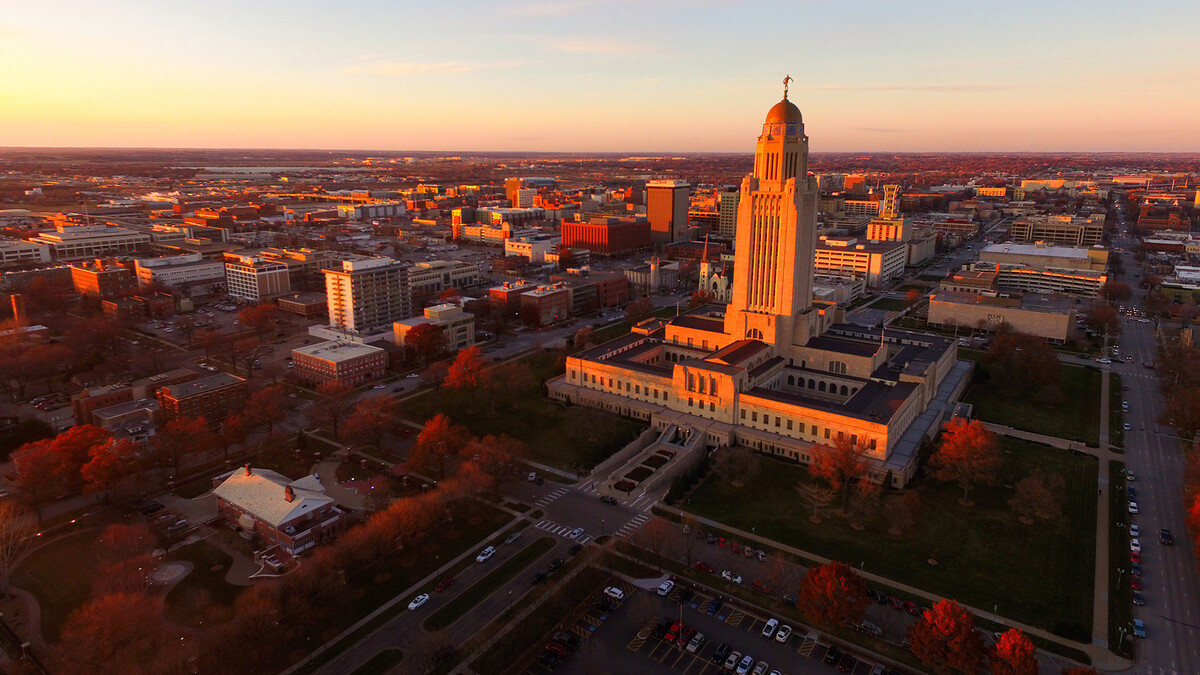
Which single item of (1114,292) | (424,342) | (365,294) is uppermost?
(365,294)

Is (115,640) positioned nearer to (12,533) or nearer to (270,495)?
(270,495)

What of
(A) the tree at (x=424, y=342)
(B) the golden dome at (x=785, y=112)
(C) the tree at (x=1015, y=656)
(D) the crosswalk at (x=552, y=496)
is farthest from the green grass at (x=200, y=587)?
(B) the golden dome at (x=785, y=112)

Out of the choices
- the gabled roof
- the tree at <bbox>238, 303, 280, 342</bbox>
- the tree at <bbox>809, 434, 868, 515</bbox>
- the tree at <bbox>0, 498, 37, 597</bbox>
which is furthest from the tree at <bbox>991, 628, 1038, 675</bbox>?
the tree at <bbox>238, 303, 280, 342</bbox>

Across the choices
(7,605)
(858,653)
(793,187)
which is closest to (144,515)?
(7,605)

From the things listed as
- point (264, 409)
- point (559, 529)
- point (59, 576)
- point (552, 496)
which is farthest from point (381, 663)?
point (264, 409)

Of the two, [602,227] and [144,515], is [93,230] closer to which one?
[602,227]

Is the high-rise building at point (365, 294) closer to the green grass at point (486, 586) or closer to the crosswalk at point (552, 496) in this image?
the crosswalk at point (552, 496)

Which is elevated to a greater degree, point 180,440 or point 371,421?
point 180,440
